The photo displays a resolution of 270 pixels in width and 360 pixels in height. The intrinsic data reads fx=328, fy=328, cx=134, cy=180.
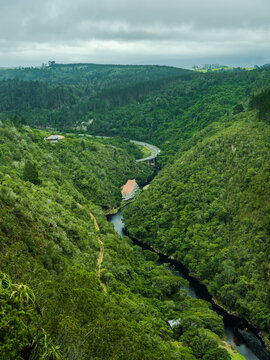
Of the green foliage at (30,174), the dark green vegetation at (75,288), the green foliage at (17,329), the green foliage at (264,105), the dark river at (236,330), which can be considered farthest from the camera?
the green foliage at (264,105)

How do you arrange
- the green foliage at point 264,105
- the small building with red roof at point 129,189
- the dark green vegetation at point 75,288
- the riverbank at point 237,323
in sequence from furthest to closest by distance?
the small building with red roof at point 129,189, the green foliage at point 264,105, the riverbank at point 237,323, the dark green vegetation at point 75,288

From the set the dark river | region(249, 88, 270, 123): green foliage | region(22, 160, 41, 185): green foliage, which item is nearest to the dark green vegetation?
region(22, 160, 41, 185): green foliage

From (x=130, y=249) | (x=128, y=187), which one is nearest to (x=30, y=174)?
(x=130, y=249)

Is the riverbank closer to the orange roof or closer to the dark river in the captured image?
the dark river

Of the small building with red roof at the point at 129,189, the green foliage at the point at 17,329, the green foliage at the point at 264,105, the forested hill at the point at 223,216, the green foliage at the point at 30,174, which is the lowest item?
the small building with red roof at the point at 129,189

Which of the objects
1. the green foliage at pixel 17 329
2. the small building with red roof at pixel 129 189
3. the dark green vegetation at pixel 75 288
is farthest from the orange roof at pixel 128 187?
the green foliage at pixel 17 329

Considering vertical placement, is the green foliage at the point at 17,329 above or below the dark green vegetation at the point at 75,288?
above

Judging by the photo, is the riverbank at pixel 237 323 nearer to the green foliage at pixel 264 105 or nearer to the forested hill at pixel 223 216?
the forested hill at pixel 223 216

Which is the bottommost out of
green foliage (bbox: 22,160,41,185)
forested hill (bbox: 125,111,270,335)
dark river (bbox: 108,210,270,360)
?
dark river (bbox: 108,210,270,360)
